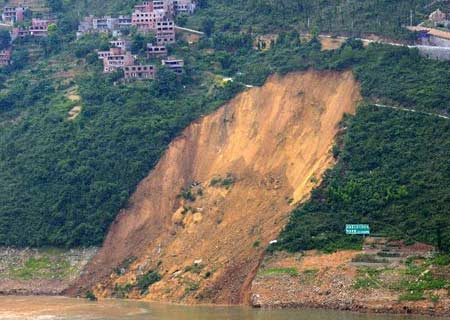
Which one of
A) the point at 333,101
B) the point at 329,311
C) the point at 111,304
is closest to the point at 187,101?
the point at 333,101

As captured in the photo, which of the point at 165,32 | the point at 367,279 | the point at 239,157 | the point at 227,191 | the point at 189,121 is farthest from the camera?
the point at 165,32

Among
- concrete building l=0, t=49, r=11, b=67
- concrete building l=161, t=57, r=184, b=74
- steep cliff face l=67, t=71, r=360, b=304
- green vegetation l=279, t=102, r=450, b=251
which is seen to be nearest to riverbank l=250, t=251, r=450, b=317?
green vegetation l=279, t=102, r=450, b=251

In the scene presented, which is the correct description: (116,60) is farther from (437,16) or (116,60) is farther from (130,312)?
(130,312)

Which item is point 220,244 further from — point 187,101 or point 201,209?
point 187,101

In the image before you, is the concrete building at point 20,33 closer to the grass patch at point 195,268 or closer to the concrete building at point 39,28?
the concrete building at point 39,28

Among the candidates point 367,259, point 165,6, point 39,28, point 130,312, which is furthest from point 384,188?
point 39,28

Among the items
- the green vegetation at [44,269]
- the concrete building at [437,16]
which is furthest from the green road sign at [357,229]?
the concrete building at [437,16]

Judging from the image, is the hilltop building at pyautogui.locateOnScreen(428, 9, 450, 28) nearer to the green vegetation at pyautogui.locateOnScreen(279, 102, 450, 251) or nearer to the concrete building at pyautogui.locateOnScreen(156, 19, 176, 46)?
the green vegetation at pyautogui.locateOnScreen(279, 102, 450, 251)
